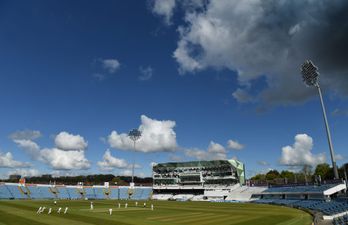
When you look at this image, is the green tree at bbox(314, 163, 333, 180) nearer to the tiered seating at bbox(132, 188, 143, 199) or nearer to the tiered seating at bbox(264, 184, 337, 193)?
the tiered seating at bbox(264, 184, 337, 193)

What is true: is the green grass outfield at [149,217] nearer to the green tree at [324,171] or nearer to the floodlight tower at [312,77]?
the floodlight tower at [312,77]

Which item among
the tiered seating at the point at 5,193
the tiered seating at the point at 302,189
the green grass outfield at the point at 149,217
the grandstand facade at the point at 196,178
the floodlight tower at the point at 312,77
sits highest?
the floodlight tower at the point at 312,77

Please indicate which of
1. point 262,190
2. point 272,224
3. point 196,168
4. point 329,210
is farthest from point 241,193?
point 272,224

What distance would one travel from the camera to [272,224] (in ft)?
149

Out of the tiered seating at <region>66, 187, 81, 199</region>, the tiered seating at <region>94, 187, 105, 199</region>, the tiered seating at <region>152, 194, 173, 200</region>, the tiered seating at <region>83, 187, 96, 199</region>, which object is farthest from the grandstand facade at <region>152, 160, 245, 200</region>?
the tiered seating at <region>66, 187, 81, 199</region>

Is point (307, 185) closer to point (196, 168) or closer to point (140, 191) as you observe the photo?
point (196, 168)

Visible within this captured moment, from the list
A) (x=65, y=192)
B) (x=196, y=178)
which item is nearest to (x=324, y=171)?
(x=196, y=178)

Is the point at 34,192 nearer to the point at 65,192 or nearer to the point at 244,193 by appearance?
the point at 65,192

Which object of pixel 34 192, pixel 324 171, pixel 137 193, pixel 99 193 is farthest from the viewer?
pixel 324 171

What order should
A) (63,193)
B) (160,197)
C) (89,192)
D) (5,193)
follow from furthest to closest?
1. (160,197)
2. (89,192)
3. (63,193)
4. (5,193)

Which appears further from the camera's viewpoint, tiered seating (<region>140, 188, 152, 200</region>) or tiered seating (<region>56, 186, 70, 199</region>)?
tiered seating (<region>140, 188, 152, 200</region>)

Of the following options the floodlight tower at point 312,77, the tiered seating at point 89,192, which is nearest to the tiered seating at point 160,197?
the tiered seating at point 89,192

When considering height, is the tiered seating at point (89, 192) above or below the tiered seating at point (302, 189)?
above

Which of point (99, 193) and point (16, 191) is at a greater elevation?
point (16, 191)
